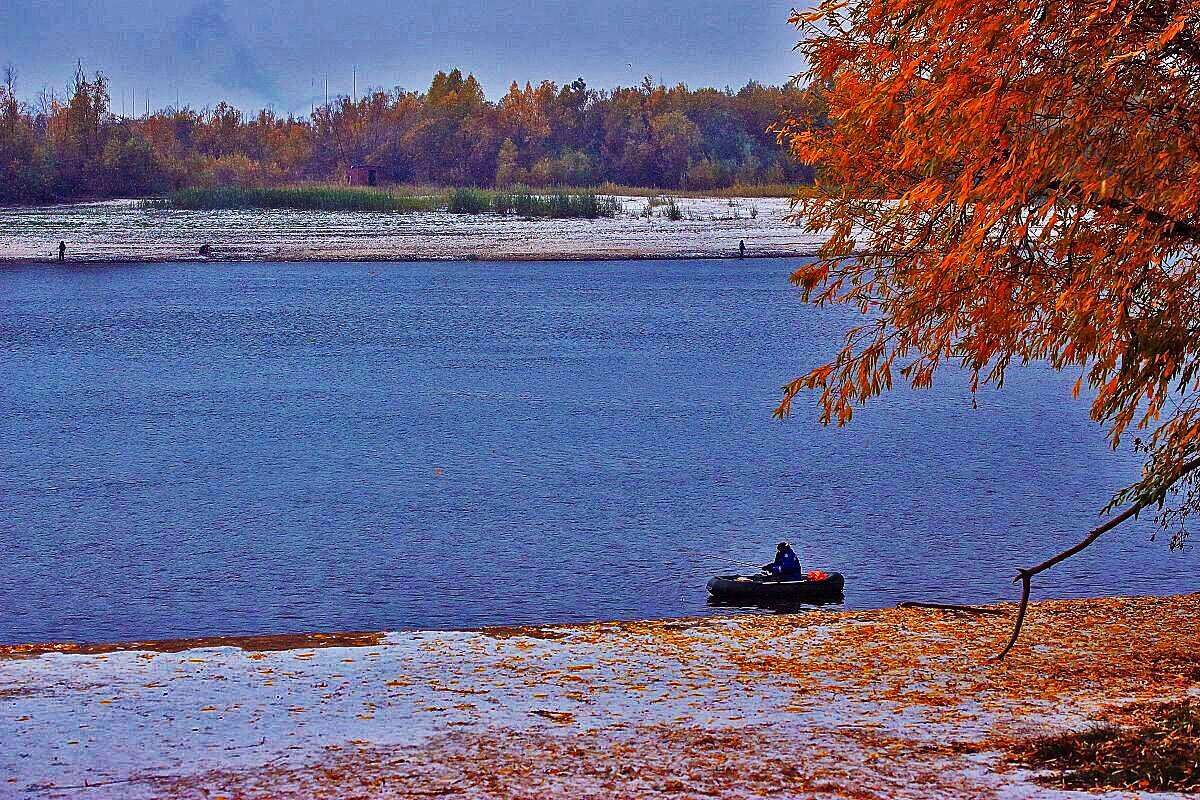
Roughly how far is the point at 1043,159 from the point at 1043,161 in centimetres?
2

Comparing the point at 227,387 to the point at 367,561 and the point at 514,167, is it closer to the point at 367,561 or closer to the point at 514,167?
the point at 367,561

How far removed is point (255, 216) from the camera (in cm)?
8619

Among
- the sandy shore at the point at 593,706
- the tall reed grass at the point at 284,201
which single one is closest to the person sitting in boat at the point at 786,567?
the sandy shore at the point at 593,706

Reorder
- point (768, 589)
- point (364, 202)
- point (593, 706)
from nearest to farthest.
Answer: point (593, 706), point (768, 589), point (364, 202)

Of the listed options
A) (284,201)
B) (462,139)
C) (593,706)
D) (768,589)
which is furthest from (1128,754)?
(462,139)

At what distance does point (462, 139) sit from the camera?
5453 inches

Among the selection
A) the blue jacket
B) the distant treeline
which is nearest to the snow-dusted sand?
the distant treeline

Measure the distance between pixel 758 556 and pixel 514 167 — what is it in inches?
4640

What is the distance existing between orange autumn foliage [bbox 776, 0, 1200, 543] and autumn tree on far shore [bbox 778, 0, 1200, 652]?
0.02 metres

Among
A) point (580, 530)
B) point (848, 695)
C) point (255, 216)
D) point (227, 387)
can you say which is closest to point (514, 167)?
point (255, 216)

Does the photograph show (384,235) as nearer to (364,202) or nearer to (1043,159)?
(364,202)

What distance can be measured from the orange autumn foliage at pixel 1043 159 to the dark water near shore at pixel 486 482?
621 centimetres

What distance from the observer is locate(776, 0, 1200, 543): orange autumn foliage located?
961 cm

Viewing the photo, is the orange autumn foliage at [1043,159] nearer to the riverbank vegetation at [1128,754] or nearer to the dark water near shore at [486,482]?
the riverbank vegetation at [1128,754]
